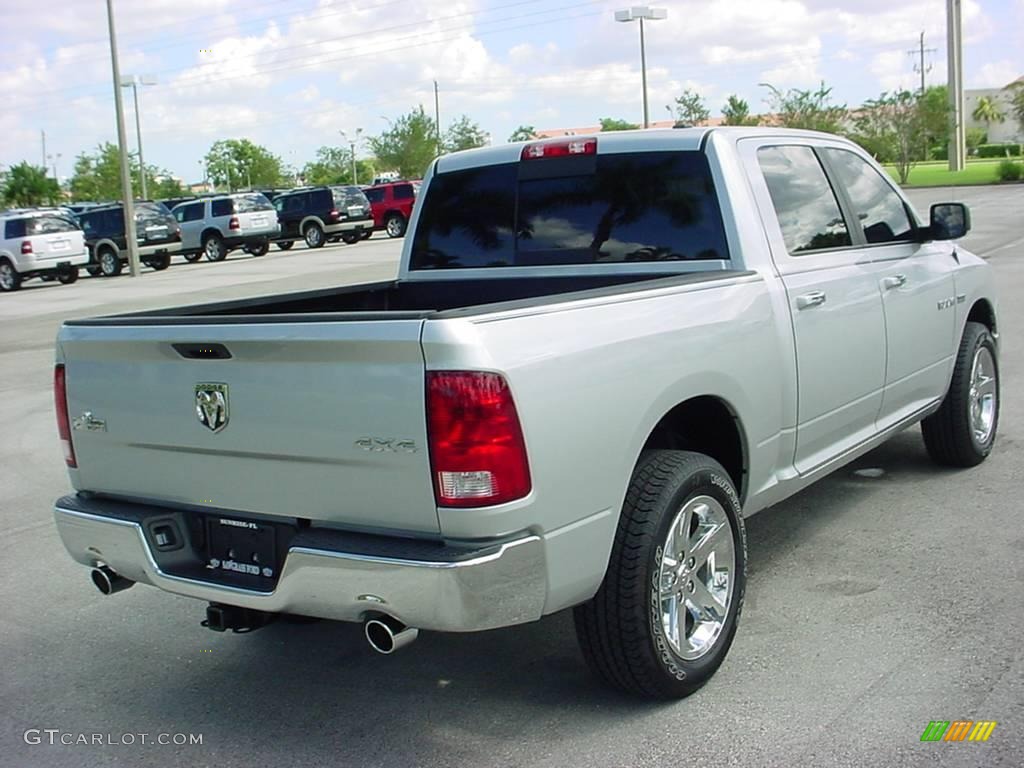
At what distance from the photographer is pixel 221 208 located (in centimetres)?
3491

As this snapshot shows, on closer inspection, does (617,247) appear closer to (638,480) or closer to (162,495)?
(638,480)

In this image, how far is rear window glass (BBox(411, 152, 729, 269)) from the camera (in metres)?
4.78

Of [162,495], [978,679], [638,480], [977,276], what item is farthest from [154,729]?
[977,276]

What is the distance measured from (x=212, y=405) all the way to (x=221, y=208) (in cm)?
3264

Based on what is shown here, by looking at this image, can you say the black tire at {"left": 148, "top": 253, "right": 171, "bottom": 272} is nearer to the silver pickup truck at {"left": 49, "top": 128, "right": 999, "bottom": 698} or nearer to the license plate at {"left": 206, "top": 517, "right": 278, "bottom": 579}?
the silver pickup truck at {"left": 49, "top": 128, "right": 999, "bottom": 698}

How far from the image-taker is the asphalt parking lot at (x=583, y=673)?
3.67 m

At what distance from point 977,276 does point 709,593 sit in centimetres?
342

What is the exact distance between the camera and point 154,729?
13.1ft

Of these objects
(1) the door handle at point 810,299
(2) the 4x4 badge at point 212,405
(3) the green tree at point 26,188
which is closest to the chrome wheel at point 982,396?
(1) the door handle at point 810,299

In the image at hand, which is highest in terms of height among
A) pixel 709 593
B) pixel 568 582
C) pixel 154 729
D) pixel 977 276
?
pixel 977 276

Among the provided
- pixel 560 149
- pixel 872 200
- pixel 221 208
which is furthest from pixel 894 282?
pixel 221 208

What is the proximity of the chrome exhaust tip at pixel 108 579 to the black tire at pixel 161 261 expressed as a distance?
99.2ft

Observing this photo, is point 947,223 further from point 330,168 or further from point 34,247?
point 330,168

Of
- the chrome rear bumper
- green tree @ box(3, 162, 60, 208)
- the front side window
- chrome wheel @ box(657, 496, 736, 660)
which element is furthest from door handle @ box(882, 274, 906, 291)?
green tree @ box(3, 162, 60, 208)
